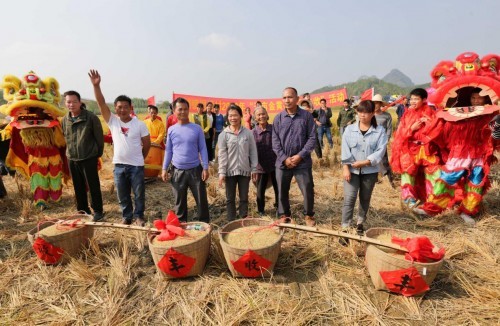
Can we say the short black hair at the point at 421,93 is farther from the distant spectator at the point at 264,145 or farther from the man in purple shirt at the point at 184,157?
the man in purple shirt at the point at 184,157

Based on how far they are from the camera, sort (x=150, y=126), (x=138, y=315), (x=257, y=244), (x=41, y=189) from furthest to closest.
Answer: (x=150, y=126) < (x=41, y=189) < (x=257, y=244) < (x=138, y=315)

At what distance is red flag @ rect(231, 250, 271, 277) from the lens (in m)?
2.59

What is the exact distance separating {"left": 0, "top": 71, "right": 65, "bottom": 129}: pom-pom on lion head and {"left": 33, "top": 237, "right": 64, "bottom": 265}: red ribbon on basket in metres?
2.47

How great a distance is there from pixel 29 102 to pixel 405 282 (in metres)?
5.55

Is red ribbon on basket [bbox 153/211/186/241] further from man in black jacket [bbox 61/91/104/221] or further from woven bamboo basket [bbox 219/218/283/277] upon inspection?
man in black jacket [bbox 61/91/104/221]

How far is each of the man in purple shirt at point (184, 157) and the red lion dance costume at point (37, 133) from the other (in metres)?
2.50

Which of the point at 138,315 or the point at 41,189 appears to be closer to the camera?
the point at 138,315

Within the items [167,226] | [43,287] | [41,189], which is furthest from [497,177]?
[41,189]

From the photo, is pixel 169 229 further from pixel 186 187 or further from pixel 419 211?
pixel 419 211

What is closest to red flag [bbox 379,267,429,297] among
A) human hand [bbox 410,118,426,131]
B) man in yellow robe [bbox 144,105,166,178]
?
human hand [bbox 410,118,426,131]

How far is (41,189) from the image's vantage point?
493cm

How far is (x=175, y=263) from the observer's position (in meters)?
2.66

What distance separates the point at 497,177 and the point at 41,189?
861 centimetres

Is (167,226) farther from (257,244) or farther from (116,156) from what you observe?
(116,156)
